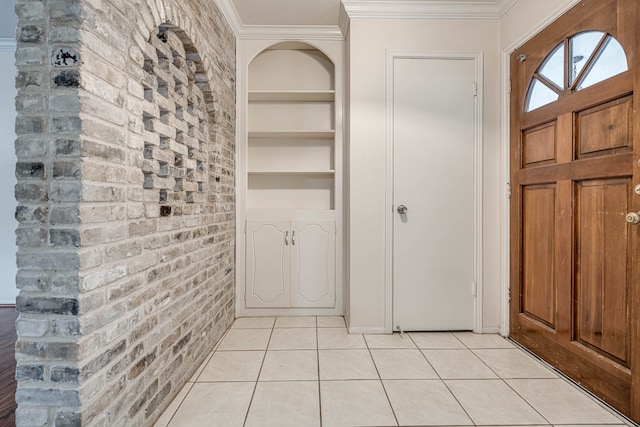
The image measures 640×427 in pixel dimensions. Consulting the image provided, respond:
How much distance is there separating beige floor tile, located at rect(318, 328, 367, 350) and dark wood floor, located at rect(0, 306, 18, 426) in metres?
1.61

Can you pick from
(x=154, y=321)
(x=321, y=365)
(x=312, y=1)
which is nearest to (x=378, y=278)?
(x=321, y=365)

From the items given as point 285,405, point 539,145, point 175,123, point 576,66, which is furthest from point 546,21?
point 285,405

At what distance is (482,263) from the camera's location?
2.31 metres

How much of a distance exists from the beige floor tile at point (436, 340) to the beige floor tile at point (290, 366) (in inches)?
29.9

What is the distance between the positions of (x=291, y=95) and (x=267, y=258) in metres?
1.43

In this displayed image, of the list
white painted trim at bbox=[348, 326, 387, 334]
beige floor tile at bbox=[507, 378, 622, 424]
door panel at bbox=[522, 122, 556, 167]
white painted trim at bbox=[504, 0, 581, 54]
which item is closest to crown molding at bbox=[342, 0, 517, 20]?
white painted trim at bbox=[504, 0, 581, 54]

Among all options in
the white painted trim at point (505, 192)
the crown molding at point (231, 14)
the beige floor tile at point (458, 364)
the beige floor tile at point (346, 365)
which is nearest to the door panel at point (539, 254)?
the white painted trim at point (505, 192)

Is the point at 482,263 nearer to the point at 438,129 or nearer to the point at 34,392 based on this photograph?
the point at 438,129

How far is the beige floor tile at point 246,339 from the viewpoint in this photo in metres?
2.09

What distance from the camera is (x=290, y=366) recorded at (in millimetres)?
1833

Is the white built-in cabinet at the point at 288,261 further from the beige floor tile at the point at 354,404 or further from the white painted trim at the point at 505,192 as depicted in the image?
the white painted trim at the point at 505,192

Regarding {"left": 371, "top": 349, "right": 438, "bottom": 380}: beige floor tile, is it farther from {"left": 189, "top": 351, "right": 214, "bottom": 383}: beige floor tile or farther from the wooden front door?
{"left": 189, "top": 351, "right": 214, "bottom": 383}: beige floor tile

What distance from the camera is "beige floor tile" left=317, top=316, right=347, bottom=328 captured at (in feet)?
8.03

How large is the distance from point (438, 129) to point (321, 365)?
1.82 metres
